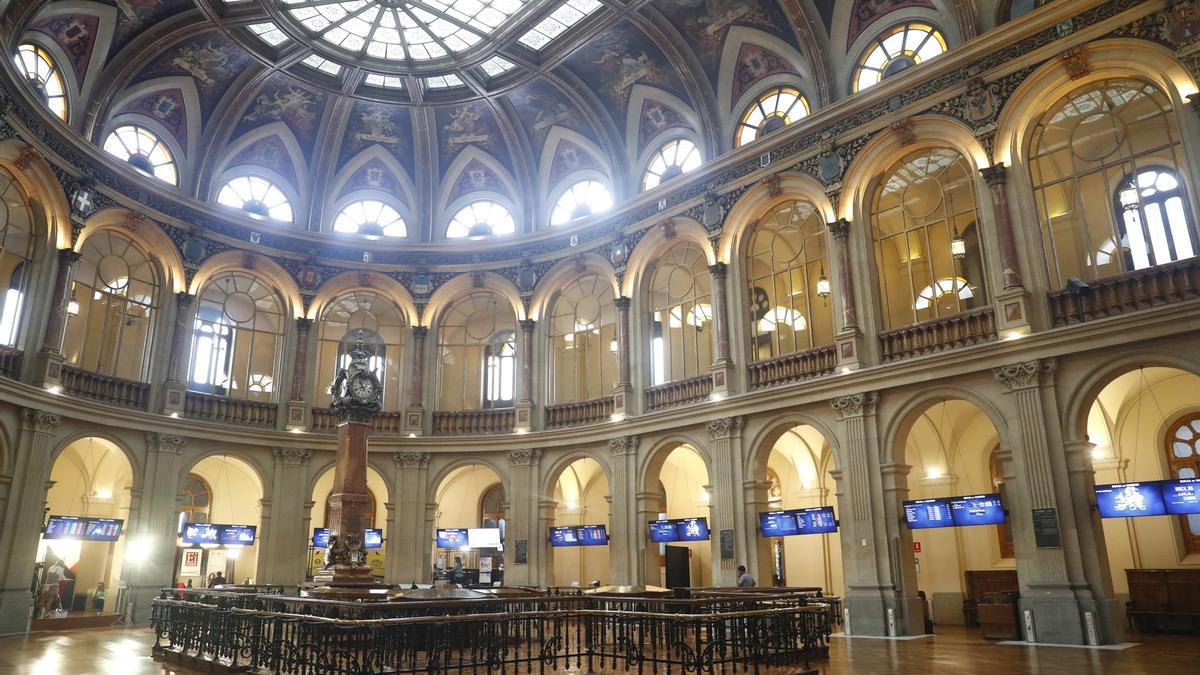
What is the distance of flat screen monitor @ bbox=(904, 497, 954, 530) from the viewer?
1641 centimetres

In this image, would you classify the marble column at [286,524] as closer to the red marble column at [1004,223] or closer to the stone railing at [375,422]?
the stone railing at [375,422]

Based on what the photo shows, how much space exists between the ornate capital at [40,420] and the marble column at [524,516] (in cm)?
1164

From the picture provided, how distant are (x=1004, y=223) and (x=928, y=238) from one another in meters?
2.18

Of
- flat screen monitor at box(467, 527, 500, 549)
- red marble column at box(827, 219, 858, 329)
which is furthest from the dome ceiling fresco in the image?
flat screen monitor at box(467, 527, 500, 549)

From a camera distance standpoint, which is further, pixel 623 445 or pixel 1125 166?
pixel 623 445

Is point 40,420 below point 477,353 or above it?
below

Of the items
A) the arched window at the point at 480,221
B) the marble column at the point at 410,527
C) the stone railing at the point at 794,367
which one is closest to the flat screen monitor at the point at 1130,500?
the stone railing at the point at 794,367

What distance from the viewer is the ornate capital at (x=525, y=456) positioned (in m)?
24.6

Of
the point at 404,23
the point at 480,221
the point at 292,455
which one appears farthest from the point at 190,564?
the point at 404,23

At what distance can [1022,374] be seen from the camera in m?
15.7

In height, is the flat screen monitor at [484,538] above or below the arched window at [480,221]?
below

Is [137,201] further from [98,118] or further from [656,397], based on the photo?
[656,397]

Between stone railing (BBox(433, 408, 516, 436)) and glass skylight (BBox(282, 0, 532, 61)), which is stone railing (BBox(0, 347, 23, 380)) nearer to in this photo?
glass skylight (BBox(282, 0, 532, 61))

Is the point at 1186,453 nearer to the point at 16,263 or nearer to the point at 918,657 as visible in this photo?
Result: the point at 918,657
